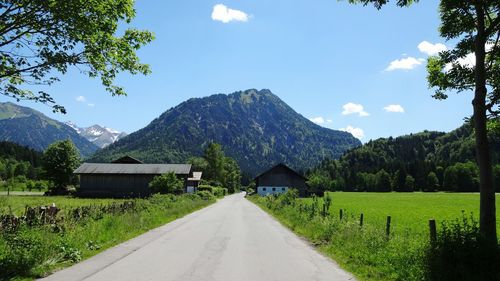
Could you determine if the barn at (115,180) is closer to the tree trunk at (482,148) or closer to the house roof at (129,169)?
Answer: the house roof at (129,169)

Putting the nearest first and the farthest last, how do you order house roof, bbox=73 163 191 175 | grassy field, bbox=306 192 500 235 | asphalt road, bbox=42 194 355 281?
asphalt road, bbox=42 194 355 281 → grassy field, bbox=306 192 500 235 → house roof, bbox=73 163 191 175

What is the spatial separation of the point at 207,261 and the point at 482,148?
8.30 metres

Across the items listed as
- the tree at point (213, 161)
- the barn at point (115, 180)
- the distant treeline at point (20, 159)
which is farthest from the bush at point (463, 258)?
Answer: the distant treeline at point (20, 159)

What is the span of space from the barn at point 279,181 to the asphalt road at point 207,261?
279 feet

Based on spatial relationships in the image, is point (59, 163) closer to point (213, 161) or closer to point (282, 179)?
point (282, 179)

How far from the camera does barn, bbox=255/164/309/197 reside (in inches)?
4093

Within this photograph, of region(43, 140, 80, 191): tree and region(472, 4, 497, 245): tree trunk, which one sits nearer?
region(472, 4, 497, 245): tree trunk

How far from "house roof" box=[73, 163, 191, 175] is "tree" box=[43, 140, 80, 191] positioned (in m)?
3.16

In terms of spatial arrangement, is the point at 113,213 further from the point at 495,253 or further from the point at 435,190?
the point at 435,190

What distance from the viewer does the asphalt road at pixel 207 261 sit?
10.7 m

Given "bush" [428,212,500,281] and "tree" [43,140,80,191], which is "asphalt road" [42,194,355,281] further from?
"tree" [43,140,80,191]

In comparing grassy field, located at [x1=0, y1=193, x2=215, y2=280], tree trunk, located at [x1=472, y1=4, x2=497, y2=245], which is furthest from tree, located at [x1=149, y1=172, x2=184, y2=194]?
tree trunk, located at [x1=472, y1=4, x2=497, y2=245]

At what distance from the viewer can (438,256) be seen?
9133 mm

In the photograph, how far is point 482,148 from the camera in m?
9.98
